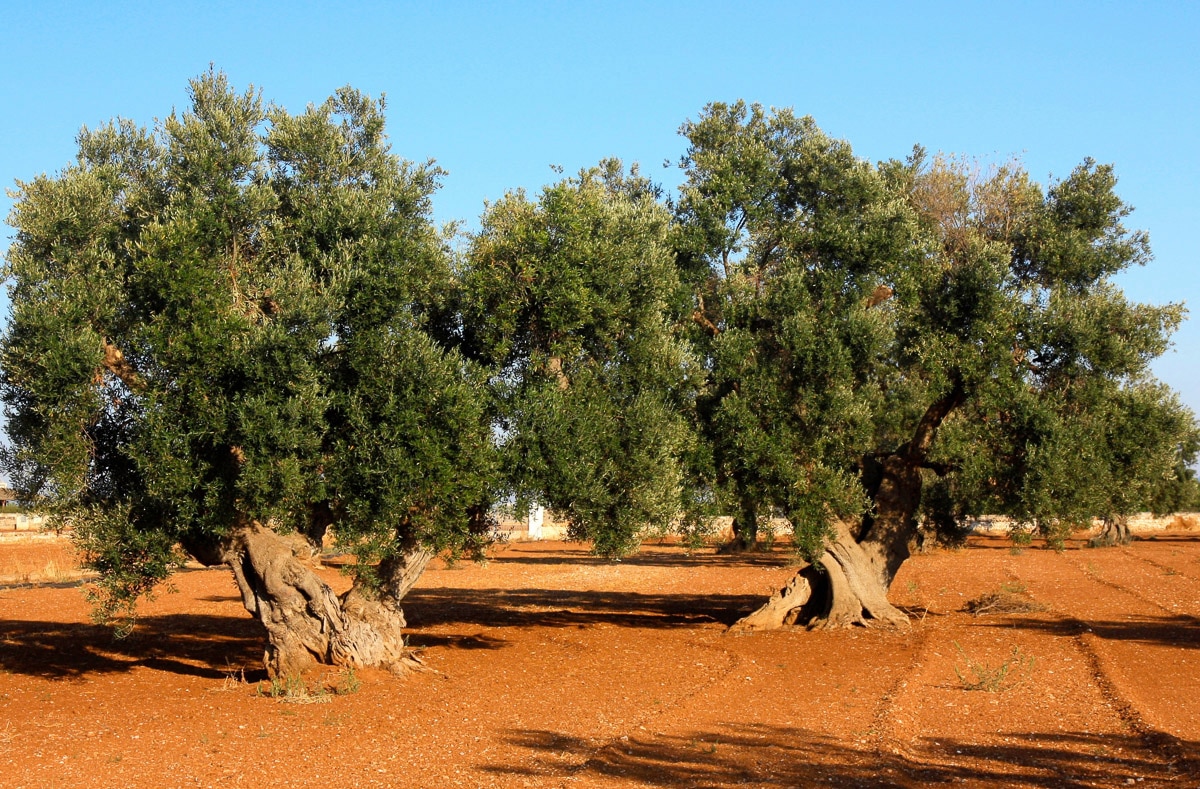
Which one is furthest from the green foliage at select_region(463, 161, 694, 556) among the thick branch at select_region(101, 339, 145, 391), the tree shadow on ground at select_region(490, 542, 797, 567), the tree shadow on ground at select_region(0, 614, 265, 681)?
the tree shadow on ground at select_region(490, 542, 797, 567)

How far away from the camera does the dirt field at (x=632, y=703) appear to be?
10922mm

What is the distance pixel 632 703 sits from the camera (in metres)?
14.5

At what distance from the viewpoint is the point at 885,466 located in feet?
67.1

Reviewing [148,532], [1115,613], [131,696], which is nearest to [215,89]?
[148,532]

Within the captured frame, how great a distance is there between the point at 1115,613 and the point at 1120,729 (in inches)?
491

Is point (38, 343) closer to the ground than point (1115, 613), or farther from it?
farther from it

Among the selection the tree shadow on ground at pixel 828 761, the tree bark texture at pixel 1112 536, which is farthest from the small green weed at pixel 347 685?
the tree bark texture at pixel 1112 536

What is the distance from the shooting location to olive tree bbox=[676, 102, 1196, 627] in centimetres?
1748

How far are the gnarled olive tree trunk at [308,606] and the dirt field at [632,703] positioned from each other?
0.56m

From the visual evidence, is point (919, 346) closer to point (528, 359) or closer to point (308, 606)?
point (528, 359)

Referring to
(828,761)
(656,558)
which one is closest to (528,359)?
(828,761)

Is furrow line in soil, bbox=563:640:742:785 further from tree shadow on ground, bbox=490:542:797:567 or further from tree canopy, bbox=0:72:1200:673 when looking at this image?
tree shadow on ground, bbox=490:542:797:567

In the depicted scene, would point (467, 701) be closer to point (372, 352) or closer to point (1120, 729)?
point (372, 352)

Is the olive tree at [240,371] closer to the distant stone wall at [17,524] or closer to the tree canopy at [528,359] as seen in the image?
the tree canopy at [528,359]
